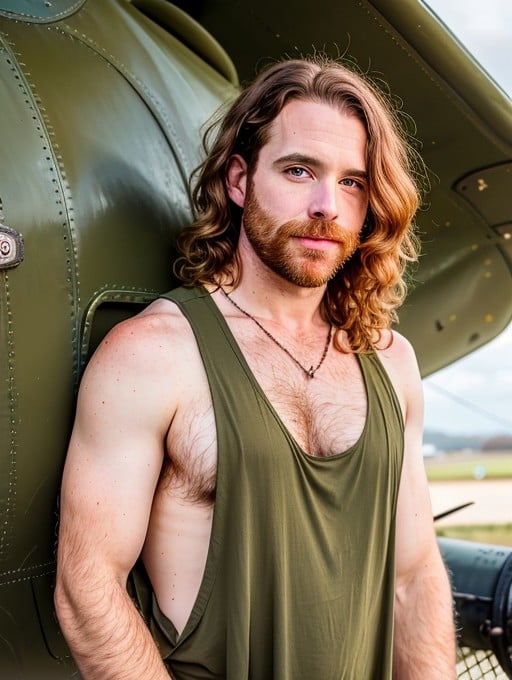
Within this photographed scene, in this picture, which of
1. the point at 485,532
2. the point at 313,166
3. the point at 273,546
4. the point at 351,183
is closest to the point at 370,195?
the point at 351,183

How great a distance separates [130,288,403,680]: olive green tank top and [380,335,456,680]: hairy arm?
0.83 feet

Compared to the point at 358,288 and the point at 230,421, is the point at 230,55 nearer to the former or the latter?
the point at 358,288

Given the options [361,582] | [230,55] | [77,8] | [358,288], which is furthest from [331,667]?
[230,55]

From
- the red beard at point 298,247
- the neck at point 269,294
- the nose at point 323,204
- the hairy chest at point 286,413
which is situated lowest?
the hairy chest at point 286,413

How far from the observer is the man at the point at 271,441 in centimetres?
242

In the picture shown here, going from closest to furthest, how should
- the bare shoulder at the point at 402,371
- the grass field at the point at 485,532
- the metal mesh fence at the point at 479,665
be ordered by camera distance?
the bare shoulder at the point at 402,371
the metal mesh fence at the point at 479,665
the grass field at the point at 485,532

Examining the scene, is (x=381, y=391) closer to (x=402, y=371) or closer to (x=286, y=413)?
(x=402, y=371)

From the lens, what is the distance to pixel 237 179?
116 inches

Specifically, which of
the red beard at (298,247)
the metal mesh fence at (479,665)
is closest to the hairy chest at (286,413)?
the red beard at (298,247)

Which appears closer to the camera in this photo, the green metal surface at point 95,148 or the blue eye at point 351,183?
the green metal surface at point 95,148

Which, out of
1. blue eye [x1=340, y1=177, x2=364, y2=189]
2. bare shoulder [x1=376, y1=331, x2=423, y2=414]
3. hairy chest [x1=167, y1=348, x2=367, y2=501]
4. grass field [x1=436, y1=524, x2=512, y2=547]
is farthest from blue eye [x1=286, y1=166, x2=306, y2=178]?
grass field [x1=436, y1=524, x2=512, y2=547]

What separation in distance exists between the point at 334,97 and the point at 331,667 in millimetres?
1609

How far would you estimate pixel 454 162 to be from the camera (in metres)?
4.07

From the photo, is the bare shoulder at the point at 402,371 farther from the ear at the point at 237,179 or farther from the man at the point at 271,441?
the ear at the point at 237,179
